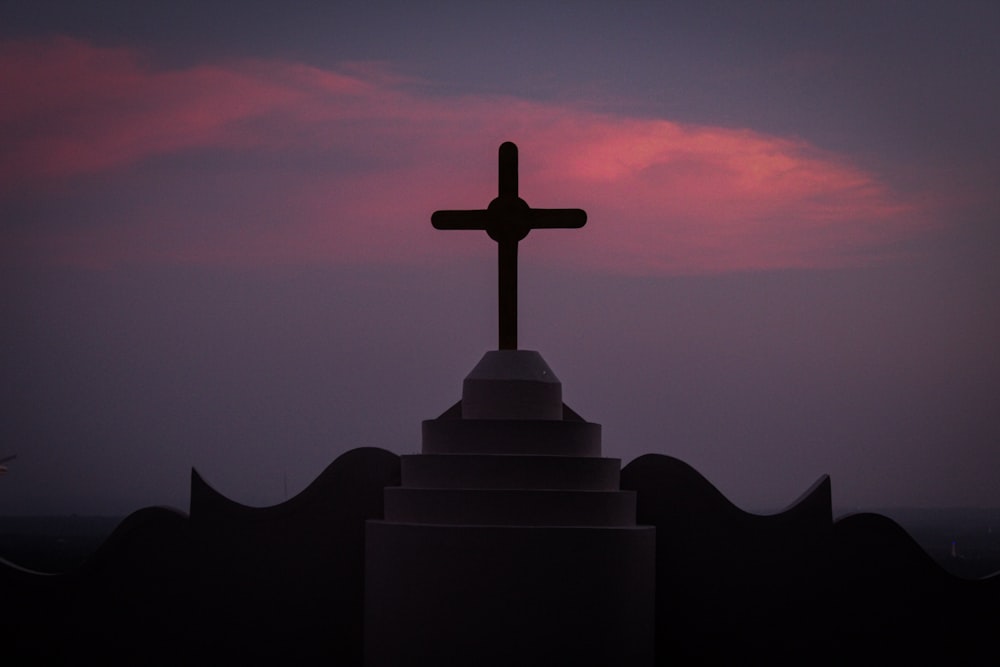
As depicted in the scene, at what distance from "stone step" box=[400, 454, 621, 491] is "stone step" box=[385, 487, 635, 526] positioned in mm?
113

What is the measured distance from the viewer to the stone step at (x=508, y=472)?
457 inches

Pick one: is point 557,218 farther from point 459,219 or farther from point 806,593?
point 806,593

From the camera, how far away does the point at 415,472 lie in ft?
39.2

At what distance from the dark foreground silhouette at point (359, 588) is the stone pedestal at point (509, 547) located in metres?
0.98

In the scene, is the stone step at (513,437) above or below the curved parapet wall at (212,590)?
above

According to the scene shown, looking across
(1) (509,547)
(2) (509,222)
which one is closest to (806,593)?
(1) (509,547)

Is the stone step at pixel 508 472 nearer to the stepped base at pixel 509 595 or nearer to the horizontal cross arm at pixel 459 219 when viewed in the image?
the stepped base at pixel 509 595

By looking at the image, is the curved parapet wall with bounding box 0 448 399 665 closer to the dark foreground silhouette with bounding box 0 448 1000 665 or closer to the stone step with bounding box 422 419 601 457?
the dark foreground silhouette with bounding box 0 448 1000 665

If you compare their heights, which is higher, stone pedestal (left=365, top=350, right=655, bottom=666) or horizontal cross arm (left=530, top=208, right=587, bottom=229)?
horizontal cross arm (left=530, top=208, right=587, bottom=229)

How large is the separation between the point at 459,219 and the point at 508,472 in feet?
7.92

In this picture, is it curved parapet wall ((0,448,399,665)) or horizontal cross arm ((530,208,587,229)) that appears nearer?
horizontal cross arm ((530,208,587,229))

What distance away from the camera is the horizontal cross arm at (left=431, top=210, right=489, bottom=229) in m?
12.7

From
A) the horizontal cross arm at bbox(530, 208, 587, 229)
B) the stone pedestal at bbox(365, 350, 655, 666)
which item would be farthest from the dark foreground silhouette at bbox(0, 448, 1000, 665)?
the horizontal cross arm at bbox(530, 208, 587, 229)

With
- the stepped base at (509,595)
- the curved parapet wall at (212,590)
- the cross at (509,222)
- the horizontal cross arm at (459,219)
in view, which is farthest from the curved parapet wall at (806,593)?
the horizontal cross arm at (459,219)
